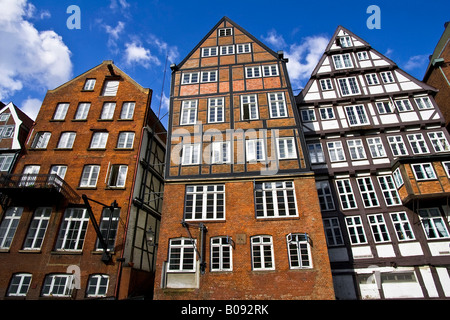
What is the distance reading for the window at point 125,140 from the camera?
65.9 ft

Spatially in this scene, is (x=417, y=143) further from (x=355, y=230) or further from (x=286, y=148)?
(x=286, y=148)

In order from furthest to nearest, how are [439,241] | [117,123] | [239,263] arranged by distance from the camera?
[117,123] → [439,241] → [239,263]

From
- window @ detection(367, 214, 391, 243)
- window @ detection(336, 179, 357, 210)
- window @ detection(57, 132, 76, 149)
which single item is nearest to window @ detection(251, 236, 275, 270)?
window @ detection(336, 179, 357, 210)

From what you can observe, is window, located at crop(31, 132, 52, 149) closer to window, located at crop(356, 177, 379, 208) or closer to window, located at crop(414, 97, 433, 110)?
window, located at crop(356, 177, 379, 208)

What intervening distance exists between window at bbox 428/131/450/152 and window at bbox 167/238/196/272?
18.3m

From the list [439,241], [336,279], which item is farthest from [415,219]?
[336,279]

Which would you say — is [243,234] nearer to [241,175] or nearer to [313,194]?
[241,175]

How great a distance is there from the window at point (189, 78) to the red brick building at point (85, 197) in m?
3.72

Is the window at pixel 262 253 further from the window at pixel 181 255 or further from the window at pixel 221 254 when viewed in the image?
the window at pixel 181 255

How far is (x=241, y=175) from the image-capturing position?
1683cm

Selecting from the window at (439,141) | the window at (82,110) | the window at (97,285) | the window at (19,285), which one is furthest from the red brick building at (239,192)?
the window at (439,141)

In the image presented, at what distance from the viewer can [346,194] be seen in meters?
17.8

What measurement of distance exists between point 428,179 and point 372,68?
10.6 meters

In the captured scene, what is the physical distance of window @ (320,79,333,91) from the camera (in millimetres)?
21875
